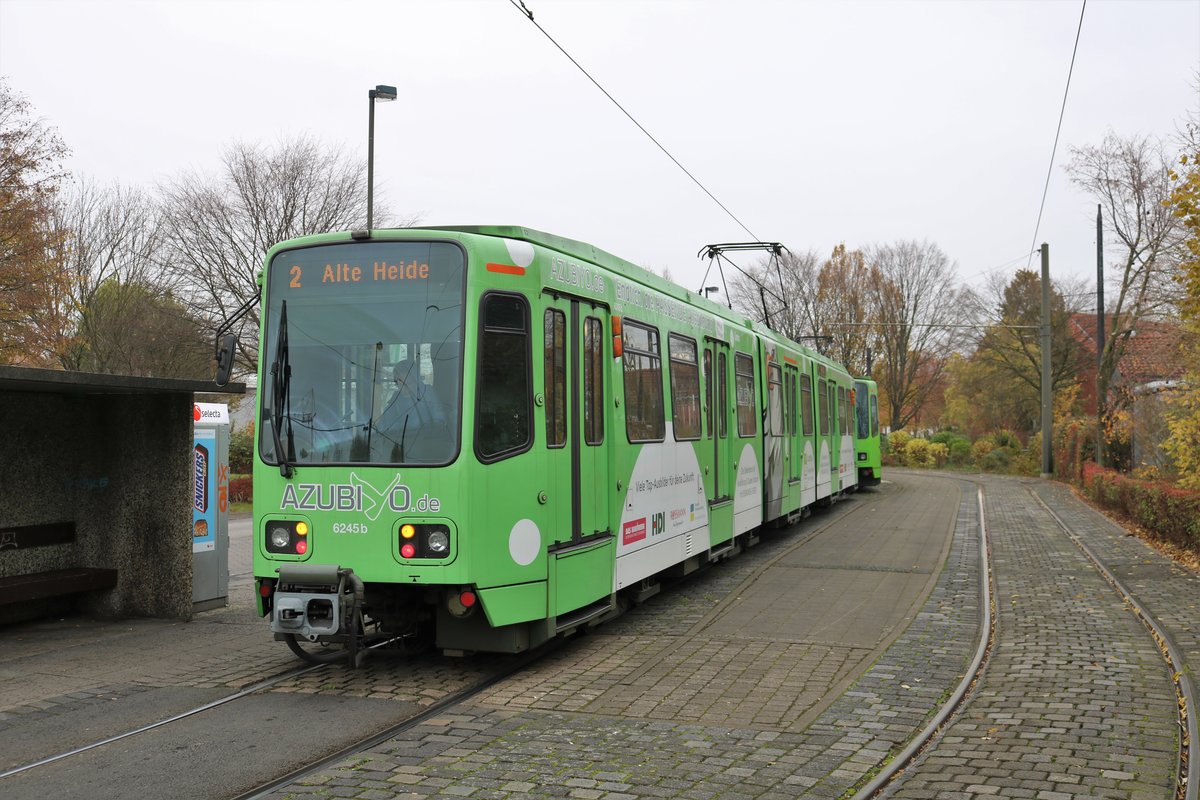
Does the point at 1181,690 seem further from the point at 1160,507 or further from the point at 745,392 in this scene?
the point at 1160,507

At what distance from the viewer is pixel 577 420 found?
8.43 metres

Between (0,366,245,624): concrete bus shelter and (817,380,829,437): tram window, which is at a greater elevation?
(817,380,829,437): tram window

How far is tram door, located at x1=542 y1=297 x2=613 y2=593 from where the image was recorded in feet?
26.5

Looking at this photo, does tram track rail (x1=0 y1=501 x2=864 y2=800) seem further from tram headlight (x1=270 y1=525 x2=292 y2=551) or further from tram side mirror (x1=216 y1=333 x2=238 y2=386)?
tram side mirror (x1=216 y1=333 x2=238 y2=386)

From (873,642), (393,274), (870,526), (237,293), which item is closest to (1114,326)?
(870,526)

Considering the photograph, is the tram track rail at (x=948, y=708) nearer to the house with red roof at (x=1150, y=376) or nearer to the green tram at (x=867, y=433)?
the house with red roof at (x=1150, y=376)

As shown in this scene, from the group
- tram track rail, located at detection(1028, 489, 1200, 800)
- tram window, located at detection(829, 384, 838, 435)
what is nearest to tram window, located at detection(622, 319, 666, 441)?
tram track rail, located at detection(1028, 489, 1200, 800)

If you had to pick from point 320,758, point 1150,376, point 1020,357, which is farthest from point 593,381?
point 1020,357

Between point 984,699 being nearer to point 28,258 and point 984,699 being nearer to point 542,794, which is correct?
point 542,794

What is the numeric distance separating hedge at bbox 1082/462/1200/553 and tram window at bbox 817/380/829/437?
574cm

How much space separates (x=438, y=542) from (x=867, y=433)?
2629cm

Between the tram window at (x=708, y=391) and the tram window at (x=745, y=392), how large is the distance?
1.24 meters

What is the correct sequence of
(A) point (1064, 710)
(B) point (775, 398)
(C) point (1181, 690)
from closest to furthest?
(A) point (1064, 710) < (C) point (1181, 690) < (B) point (775, 398)

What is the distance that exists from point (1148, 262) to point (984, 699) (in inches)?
1260
